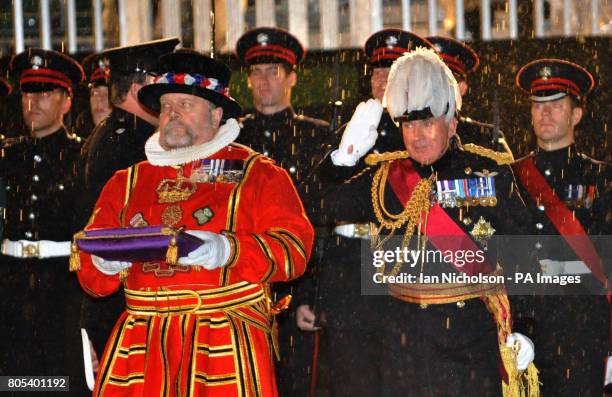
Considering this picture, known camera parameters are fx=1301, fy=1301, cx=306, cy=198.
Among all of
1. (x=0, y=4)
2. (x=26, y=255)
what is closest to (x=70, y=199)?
(x=26, y=255)

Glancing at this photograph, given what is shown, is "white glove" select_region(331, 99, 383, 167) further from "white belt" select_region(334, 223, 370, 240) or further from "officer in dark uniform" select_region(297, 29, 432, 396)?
"white belt" select_region(334, 223, 370, 240)

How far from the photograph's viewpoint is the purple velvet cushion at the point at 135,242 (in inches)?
191

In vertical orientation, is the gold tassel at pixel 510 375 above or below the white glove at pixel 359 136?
below

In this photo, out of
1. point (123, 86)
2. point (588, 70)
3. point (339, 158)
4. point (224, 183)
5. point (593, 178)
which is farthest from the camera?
point (588, 70)

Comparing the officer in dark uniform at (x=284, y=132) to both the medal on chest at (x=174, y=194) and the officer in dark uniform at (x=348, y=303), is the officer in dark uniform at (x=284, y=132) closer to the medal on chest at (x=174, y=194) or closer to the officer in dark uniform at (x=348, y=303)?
the officer in dark uniform at (x=348, y=303)

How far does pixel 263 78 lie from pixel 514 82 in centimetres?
171

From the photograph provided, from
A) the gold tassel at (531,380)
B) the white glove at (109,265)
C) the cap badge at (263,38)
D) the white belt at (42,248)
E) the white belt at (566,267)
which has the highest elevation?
the cap badge at (263,38)

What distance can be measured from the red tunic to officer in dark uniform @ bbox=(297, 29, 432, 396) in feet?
1.58

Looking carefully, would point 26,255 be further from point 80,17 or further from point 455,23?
point 455,23

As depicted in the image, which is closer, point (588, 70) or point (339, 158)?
point (339, 158)

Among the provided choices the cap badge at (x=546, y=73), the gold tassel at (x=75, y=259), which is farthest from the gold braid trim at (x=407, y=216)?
the cap badge at (x=546, y=73)

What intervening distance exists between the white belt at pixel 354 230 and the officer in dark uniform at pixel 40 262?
1659mm

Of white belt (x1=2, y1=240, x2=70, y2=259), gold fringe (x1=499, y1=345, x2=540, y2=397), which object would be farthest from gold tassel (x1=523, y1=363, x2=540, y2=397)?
white belt (x1=2, y1=240, x2=70, y2=259)

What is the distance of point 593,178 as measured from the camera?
284 inches
